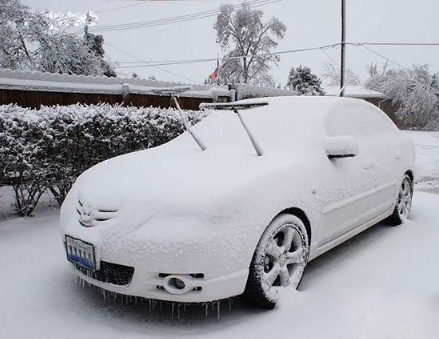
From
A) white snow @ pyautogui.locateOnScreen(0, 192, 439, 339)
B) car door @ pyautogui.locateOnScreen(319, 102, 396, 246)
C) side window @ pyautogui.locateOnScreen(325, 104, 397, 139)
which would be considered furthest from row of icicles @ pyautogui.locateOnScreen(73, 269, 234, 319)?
side window @ pyautogui.locateOnScreen(325, 104, 397, 139)

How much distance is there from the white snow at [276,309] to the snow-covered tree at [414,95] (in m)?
29.5

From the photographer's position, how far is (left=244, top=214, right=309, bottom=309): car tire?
2.49 meters

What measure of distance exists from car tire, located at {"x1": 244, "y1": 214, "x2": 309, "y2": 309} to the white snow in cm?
10

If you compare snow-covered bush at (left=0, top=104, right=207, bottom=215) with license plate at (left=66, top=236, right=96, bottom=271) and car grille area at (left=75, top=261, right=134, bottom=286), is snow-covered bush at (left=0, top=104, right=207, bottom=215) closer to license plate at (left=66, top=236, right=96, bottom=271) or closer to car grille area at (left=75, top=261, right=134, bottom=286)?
license plate at (left=66, top=236, right=96, bottom=271)

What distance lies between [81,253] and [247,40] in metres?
38.9

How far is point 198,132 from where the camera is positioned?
396 cm

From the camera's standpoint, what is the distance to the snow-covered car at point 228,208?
2281 mm

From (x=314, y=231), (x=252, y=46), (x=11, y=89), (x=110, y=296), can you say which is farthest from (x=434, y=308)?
(x=252, y=46)

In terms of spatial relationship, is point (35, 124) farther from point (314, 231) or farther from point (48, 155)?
point (314, 231)

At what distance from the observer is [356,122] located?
12.8 ft

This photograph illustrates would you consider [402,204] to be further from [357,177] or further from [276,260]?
[276,260]

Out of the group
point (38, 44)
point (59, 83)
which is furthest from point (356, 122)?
point (38, 44)

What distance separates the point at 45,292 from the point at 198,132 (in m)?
1.97

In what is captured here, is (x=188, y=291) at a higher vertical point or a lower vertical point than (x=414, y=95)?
higher
